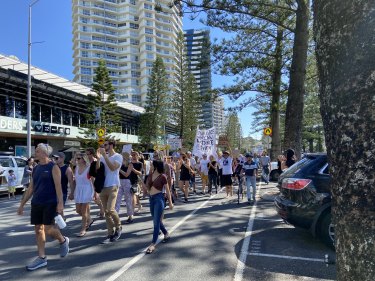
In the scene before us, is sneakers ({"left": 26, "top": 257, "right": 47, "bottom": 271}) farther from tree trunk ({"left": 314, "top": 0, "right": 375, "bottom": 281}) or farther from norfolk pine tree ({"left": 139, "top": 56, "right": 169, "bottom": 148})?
norfolk pine tree ({"left": 139, "top": 56, "right": 169, "bottom": 148})

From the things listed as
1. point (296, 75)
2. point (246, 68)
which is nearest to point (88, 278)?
point (296, 75)

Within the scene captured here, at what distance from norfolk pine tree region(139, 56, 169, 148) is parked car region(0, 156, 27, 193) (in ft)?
118

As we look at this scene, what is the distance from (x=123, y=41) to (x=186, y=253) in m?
109

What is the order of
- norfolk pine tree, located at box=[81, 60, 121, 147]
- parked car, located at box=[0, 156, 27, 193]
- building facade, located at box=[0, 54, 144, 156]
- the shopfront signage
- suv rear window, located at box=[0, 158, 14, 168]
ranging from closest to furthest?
parked car, located at box=[0, 156, 27, 193] < suv rear window, located at box=[0, 158, 14, 168] < the shopfront signage < building facade, located at box=[0, 54, 144, 156] < norfolk pine tree, located at box=[81, 60, 121, 147]

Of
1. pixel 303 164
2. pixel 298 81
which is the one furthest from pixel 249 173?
pixel 303 164

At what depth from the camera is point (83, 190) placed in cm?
791

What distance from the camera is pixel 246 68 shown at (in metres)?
18.4

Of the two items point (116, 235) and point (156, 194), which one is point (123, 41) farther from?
point (156, 194)

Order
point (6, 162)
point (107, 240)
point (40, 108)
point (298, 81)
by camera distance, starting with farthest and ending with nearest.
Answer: point (40, 108), point (6, 162), point (298, 81), point (107, 240)

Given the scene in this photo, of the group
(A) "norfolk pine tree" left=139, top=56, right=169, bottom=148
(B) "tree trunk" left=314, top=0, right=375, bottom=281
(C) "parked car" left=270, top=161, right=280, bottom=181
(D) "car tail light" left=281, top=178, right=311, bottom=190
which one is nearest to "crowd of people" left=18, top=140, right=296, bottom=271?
(D) "car tail light" left=281, top=178, right=311, bottom=190

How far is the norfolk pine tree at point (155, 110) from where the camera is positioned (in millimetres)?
53688

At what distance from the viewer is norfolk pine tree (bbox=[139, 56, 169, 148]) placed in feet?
176

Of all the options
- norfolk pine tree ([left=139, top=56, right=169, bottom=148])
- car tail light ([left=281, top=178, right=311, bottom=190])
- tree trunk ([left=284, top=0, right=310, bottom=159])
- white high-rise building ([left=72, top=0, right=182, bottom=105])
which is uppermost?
white high-rise building ([left=72, top=0, right=182, bottom=105])

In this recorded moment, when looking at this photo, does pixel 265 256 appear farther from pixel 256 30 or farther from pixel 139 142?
pixel 139 142
